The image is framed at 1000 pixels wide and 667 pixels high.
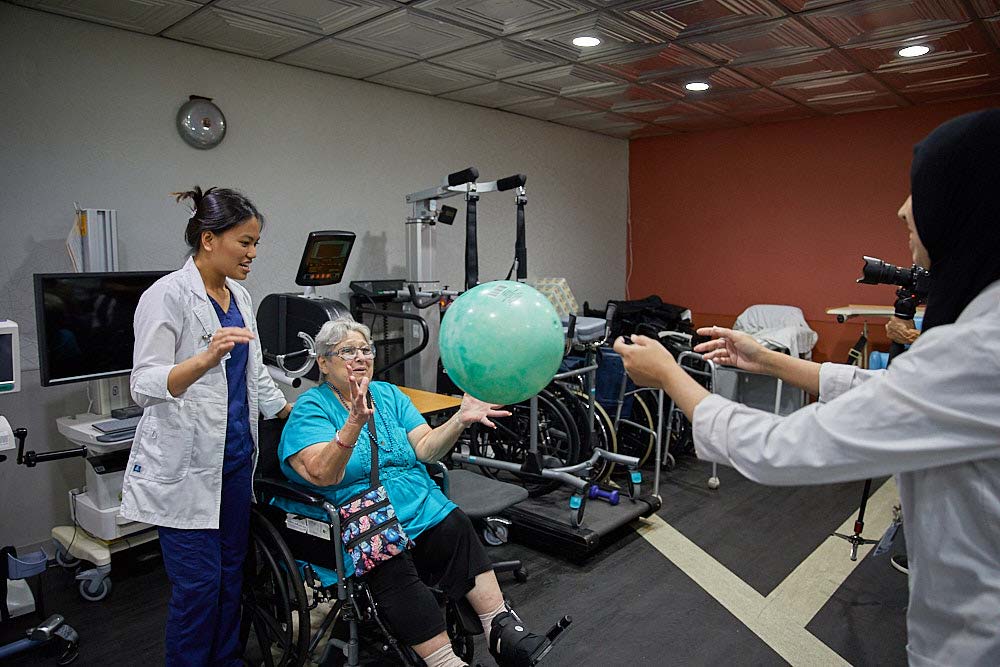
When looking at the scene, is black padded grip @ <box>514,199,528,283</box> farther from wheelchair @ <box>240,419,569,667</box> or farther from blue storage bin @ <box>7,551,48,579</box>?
blue storage bin @ <box>7,551,48,579</box>

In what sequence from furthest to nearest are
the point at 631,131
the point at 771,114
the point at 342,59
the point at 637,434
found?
1. the point at 631,131
2. the point at 771,114
3. the point at 637,434
4. the point at 342,59

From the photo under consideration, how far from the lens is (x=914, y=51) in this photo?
358cm

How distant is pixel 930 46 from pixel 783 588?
2.84 m

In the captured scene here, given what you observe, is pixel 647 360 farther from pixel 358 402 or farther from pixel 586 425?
pixel 586 425

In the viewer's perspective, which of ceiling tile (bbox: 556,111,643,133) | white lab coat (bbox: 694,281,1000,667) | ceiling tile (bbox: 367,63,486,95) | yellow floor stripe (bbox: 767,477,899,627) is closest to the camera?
white lab coat (bbox: 694,281,1000,667)

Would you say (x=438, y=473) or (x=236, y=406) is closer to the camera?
(x=236, y=406)

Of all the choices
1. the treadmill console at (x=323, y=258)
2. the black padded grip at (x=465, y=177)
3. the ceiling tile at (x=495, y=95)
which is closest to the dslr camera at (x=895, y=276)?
the black padded grip at (x=465, y=177)

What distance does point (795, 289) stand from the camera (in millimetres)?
5645

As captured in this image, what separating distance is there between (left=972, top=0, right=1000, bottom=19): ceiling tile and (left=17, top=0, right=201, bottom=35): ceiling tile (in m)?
3.33

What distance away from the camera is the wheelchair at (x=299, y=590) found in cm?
194

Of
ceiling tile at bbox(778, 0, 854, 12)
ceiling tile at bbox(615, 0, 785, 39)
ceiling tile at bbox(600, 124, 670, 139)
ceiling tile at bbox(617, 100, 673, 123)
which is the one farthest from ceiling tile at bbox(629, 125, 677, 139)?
ceiling tile at bbox(778, 0, 854, 12)

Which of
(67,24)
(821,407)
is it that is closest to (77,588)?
(67,24)

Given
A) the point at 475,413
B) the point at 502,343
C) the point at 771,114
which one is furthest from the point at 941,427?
the point at 771,114

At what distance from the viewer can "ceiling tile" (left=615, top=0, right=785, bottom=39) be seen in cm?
289
